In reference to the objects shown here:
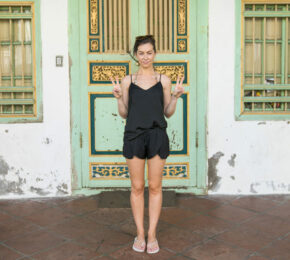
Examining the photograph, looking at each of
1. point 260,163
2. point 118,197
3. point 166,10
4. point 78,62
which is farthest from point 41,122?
point 260,163

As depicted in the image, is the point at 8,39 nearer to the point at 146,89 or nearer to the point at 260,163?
the point at 146,89

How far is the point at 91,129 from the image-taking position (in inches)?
220

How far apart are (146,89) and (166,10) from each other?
6.42ft

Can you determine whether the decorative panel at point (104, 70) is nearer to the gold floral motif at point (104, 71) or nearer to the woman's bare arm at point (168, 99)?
the gold floral motif at point (104, 71)

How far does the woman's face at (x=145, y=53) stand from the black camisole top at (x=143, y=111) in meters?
0.20

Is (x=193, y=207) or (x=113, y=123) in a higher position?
(x=113, y=123)

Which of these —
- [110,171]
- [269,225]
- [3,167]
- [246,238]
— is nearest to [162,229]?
[246,238]

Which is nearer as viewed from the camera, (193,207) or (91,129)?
(193,207)

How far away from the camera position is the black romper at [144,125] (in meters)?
3.82

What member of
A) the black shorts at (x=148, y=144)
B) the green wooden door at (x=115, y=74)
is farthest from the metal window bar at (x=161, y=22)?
the black shorts at (x=148, y=144)

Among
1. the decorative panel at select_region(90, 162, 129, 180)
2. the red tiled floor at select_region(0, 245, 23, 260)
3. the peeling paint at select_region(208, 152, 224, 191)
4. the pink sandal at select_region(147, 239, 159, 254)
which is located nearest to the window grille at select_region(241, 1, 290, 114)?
the peeling paint at select_region(208, 152, 224, 191)

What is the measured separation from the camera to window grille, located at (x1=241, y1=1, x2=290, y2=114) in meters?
5.52

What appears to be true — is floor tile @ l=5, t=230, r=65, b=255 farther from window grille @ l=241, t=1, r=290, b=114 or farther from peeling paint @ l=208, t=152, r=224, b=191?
window grille @ l=241, t=1, r=290, b=114

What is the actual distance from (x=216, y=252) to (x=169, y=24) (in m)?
2.80
